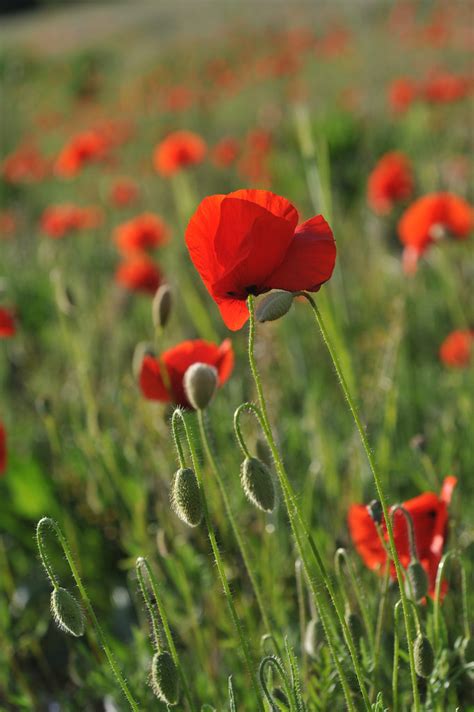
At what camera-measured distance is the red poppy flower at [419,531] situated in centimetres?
109

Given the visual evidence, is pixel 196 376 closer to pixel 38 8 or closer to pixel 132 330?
pixel 132 330

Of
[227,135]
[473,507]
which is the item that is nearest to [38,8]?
[227,135]

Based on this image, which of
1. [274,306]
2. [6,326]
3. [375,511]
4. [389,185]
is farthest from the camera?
[389,185]

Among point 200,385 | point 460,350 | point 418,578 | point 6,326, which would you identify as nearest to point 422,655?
point 418,578

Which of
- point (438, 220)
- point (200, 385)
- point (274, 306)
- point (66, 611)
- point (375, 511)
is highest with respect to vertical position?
point (274, 306)

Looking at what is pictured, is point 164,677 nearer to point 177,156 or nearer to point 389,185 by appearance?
point 177,156

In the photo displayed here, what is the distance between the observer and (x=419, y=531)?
1.13 metres

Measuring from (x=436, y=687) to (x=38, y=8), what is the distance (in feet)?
121

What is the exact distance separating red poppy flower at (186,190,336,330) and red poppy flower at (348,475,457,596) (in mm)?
392

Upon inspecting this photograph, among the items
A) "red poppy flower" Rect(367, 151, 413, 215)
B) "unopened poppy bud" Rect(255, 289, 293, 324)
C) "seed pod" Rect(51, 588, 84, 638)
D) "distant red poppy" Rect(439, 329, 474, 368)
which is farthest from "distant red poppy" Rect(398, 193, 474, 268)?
"seed pod" Rect(51, 588, 84, 638)

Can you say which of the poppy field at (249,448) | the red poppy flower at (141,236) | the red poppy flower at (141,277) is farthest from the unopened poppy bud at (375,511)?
the red poppy flower at (141,236)

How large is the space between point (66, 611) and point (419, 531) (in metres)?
0.51

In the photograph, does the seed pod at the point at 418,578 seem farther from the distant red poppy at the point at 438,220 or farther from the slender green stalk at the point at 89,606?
the distant red poppy at the point at 438,220

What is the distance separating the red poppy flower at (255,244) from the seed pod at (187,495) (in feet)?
0.67
